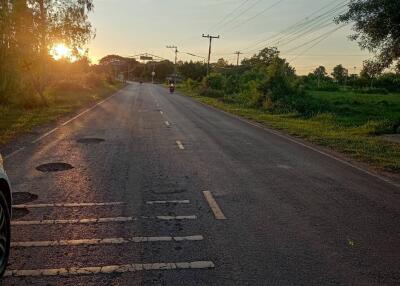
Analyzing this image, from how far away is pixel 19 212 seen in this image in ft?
21.4

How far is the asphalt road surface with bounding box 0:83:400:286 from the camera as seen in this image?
466cm

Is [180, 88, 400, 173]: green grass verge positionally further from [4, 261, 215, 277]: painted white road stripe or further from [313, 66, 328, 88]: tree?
[313, 66, 328, 88]: tree

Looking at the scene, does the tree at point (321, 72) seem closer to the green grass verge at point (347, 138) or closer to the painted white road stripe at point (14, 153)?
the green grass verge at point (347, 138)

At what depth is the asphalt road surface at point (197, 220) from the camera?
4.66 m

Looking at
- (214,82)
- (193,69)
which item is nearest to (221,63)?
(193,69)

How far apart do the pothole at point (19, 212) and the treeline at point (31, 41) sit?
18.4 metres

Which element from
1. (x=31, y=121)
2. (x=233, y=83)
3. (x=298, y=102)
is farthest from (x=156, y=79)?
(x=31, y=121)

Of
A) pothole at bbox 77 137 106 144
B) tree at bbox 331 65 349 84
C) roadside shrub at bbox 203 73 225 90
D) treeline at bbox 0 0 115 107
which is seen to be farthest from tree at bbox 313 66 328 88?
pothole at bbox 77 137 106 144

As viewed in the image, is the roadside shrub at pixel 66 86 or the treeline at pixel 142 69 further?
the treeline at pixel 142 69

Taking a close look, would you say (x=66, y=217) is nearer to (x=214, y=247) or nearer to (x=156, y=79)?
(x=214, y=247)

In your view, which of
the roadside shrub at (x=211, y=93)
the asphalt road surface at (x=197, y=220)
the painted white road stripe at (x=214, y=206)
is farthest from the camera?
the roadside shrub at (x=211, y=93)

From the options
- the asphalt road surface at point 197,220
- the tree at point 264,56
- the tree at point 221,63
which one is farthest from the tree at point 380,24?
the tree at point 221,63

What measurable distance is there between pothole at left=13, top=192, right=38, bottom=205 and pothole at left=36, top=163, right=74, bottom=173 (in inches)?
77.7

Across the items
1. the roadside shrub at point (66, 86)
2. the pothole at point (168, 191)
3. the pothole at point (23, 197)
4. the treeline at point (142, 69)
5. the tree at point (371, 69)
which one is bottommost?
the treeline at point (142, 69)
